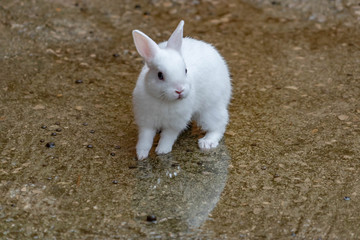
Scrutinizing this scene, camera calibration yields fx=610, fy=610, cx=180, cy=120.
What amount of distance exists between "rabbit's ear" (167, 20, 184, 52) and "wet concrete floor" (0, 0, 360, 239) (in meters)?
0.77

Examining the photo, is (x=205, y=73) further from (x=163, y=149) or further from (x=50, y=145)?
(x=50, y=145)

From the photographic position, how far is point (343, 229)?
134 inches

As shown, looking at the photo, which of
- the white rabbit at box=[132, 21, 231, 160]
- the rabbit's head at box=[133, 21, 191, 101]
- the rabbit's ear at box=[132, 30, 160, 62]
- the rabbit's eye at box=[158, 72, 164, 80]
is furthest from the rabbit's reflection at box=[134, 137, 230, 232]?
the rabbit's ear at box=[132, 30, 160, 62]

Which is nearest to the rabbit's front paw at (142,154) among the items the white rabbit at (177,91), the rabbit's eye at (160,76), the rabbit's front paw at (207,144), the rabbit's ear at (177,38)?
the white rabbit at (177,91)

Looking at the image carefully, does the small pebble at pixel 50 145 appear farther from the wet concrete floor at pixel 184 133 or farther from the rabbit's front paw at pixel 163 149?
the rabbit's front paw at pixel 163 149

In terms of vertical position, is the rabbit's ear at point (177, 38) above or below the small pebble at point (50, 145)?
above

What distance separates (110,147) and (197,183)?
75 centimetres

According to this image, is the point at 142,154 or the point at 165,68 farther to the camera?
the point at 142,154

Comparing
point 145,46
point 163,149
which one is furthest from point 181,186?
point 145,46

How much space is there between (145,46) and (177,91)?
35cm

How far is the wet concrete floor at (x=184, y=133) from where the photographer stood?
3.54 m

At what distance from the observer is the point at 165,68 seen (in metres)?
3.74

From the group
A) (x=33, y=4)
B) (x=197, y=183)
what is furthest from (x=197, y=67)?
(x=33, y=4)

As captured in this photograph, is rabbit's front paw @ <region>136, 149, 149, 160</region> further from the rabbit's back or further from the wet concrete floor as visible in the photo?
the rabbit's back
